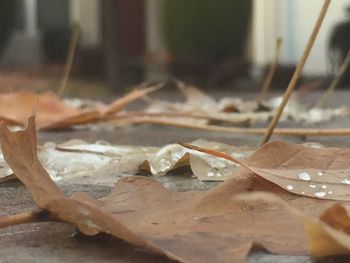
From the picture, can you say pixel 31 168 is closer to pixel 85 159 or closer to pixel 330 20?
pixel 85 159

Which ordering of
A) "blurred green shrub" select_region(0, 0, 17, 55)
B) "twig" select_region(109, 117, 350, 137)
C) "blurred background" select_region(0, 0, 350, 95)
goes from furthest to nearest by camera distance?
"blurred green shrub" select_region(0, 0, 17, 55), "blurred background" select_region(0, 0, 350, 95), "twig" select_region(109, 117, 350, 137)

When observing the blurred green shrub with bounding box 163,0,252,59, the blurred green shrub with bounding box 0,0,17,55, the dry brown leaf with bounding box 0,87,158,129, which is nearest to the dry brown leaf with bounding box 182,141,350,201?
the dry brown leaf with bounding box 0,87,158,129

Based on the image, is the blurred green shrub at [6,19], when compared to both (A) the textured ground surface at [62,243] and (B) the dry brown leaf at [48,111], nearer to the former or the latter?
(B) the dry brown leaf at [48,111]

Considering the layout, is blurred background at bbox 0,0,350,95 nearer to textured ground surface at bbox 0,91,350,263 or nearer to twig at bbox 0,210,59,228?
textured ground surface at bbox 0,91,350,263

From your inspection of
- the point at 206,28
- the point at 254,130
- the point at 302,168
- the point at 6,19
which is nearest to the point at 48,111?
the point at 254,130

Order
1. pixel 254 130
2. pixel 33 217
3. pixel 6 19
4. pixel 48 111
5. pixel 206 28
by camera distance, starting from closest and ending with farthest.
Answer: pixel 33 217, pixel 254 130, pixel 48 111, pixel 206 28, pixel 6 19

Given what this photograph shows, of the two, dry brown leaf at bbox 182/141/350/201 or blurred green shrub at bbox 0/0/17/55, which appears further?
blurred green shrub at bbox 0/0/17/55

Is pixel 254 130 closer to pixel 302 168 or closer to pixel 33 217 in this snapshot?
pixel 302 168
